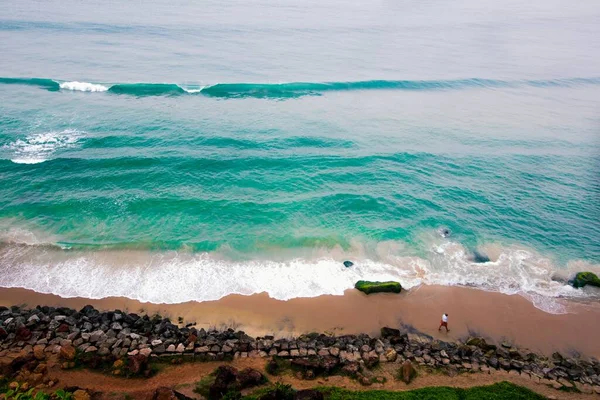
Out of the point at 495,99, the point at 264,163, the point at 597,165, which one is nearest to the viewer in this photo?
the point at 264,163

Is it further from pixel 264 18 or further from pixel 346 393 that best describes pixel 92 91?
pixel 264 18

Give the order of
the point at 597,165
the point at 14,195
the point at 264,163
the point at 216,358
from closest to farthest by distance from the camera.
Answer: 1. the point at 216,358
2. the point at 14,195
3. the point at 264,163
4. the point at 597,165

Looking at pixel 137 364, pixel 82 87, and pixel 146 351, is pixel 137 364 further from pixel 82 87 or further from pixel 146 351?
pixel 82 87


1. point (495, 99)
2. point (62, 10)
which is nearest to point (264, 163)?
point (495, 99)

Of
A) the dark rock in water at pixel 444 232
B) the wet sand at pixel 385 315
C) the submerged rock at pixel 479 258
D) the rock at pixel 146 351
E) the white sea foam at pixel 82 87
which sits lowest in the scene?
the wet sand at pixel 385 315

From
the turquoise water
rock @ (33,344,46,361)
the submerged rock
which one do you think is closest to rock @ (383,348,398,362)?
the turquoise water

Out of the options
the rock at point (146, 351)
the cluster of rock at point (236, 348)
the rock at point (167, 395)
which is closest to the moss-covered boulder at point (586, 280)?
the cluster of rock at point (236, 348)

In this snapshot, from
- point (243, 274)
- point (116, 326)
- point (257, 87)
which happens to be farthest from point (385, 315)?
point (257, 87)

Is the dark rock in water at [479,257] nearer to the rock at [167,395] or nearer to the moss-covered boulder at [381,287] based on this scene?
the moss-covered boulder at [381,287]
